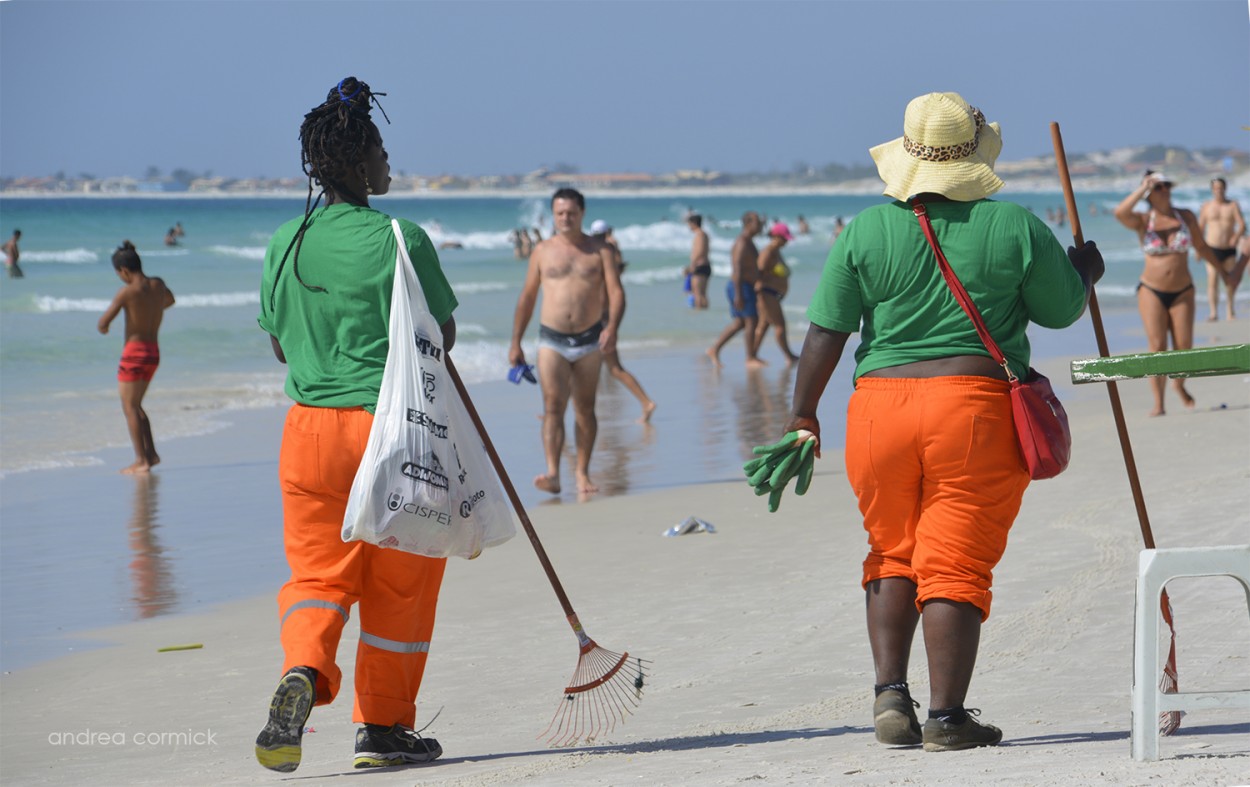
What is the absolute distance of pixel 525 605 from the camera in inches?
268

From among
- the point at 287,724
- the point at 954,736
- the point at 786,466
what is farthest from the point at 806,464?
the point at 287,724

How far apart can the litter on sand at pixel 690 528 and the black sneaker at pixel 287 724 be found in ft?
14.2

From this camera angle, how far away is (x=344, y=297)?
4.30 meters

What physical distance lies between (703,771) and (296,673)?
3.62 ft

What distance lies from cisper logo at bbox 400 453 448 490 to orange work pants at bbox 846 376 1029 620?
3.70ft

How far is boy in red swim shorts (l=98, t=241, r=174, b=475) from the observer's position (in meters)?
11.4

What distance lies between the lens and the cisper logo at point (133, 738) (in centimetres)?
505

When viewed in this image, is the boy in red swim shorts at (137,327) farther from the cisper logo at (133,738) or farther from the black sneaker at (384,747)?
the black sneaker at (384,747)

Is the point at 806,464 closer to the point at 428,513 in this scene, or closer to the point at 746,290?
the point at 428,513

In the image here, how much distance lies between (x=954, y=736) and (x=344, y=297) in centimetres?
205

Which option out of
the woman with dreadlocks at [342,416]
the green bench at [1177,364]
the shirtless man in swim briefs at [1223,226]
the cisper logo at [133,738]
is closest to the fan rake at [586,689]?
the woman with dreadlocks at [342,416]

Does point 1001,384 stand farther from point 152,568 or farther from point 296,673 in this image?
point 152,568

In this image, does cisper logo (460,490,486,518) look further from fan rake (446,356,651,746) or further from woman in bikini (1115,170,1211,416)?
woman in bikini (1115,170,1211,416)

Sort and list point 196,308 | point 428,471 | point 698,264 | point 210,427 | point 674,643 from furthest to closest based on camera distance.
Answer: point 196,308 → point 698,264 → point 210,427 → point 674,643 → point 428,471
